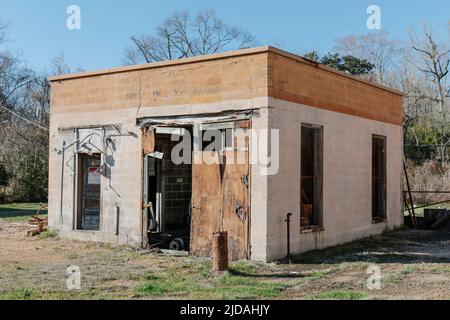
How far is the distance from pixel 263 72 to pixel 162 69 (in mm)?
2853

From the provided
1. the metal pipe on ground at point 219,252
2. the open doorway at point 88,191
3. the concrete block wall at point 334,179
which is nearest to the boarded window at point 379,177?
the concrete block wall at point 334,179

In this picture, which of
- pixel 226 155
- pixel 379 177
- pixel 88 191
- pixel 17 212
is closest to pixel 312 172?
pixel 226 155

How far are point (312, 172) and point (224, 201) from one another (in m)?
2.63

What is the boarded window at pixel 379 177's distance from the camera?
647 inches

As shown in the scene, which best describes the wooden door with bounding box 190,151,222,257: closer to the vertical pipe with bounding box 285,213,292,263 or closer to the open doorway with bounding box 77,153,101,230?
the vertical pipe with bounding box 285,213,292,263

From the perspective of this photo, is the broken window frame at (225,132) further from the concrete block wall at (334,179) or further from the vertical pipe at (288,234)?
the vertical pipe at (288,234)

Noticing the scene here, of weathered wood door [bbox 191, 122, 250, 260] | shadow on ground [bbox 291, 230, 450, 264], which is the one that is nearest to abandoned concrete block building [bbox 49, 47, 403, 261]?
weathered wood door [bbox 191, 122, 250, 260]

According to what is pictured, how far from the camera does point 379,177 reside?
1658 centimetres

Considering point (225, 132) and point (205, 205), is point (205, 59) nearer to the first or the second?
point (225, 132)

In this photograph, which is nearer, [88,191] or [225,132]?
[225,132]

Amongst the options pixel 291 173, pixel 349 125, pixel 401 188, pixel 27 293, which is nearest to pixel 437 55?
pixel 401 188

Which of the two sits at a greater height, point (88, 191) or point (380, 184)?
point (380, 184)

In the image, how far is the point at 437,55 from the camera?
39.8 metres

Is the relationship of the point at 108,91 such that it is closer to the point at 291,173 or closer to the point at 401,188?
the point at 291,173
